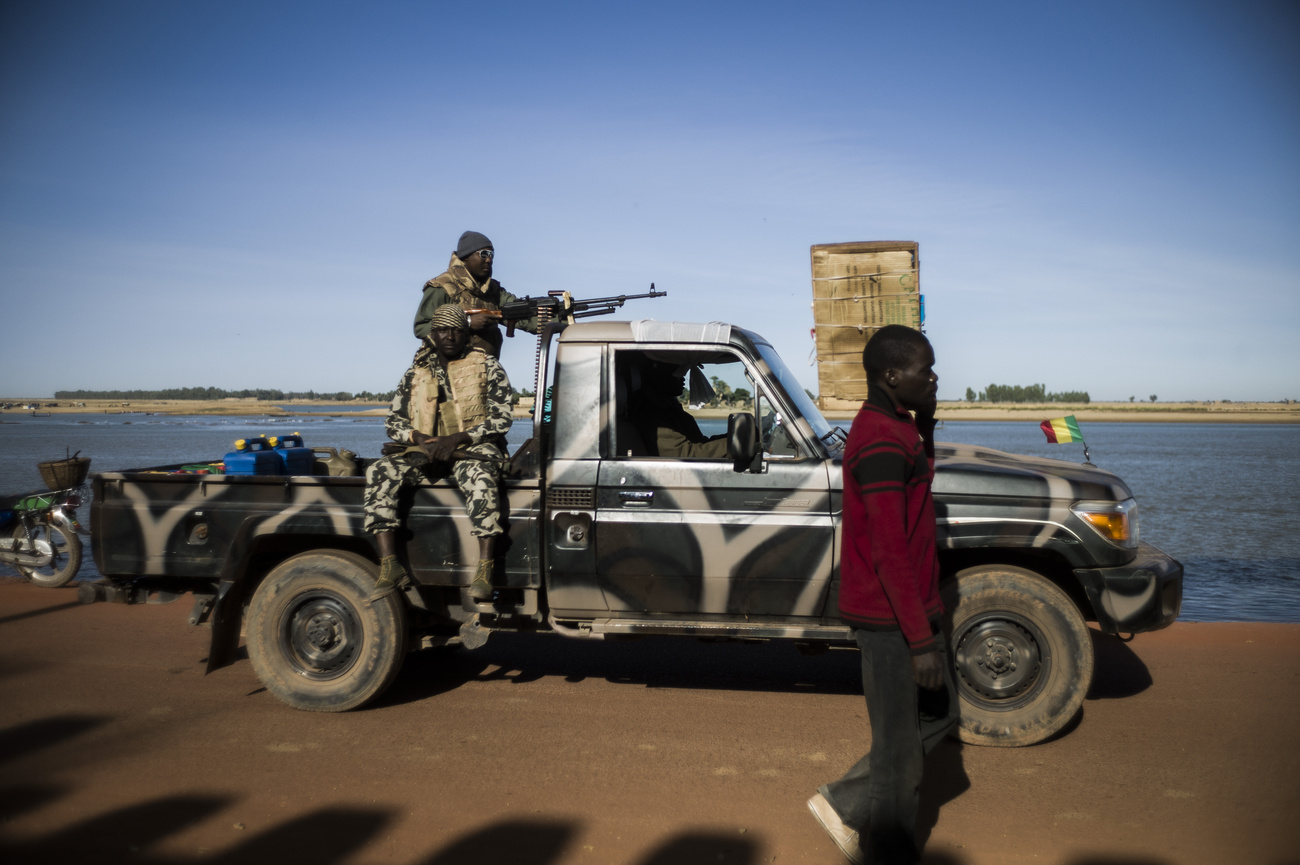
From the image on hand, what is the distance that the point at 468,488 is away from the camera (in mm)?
4922

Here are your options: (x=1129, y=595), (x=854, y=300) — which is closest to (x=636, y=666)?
(x=1129, y=595)

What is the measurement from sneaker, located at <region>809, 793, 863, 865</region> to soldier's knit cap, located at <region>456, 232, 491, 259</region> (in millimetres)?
4293

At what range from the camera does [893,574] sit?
304 cm

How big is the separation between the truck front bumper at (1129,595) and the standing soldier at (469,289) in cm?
380

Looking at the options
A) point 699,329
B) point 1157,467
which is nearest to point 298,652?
point 699,329

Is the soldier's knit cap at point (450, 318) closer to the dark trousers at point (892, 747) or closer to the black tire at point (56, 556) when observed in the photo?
the dark trousers at point (892, 747)

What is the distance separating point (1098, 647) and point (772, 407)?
381 cm

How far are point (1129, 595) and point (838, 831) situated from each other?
2.23m

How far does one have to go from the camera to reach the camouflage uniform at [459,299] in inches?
240

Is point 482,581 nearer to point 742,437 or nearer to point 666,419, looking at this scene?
point 666,419

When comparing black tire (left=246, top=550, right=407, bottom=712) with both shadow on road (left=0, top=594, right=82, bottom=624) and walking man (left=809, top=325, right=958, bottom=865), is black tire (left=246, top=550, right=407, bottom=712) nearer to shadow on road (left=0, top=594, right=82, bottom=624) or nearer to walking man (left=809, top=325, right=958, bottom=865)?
walking man (left=809, top=325, right=958, bottom=865)

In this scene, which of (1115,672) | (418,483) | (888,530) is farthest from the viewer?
(1115,672)

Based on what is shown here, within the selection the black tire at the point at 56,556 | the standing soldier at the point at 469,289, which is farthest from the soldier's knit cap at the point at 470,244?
the black tire at the point at 56,556

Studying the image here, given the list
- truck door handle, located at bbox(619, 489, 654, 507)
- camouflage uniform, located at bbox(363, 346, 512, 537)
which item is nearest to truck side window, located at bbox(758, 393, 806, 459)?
truck door handle, located at bbox(619, 489, 654, 507)
